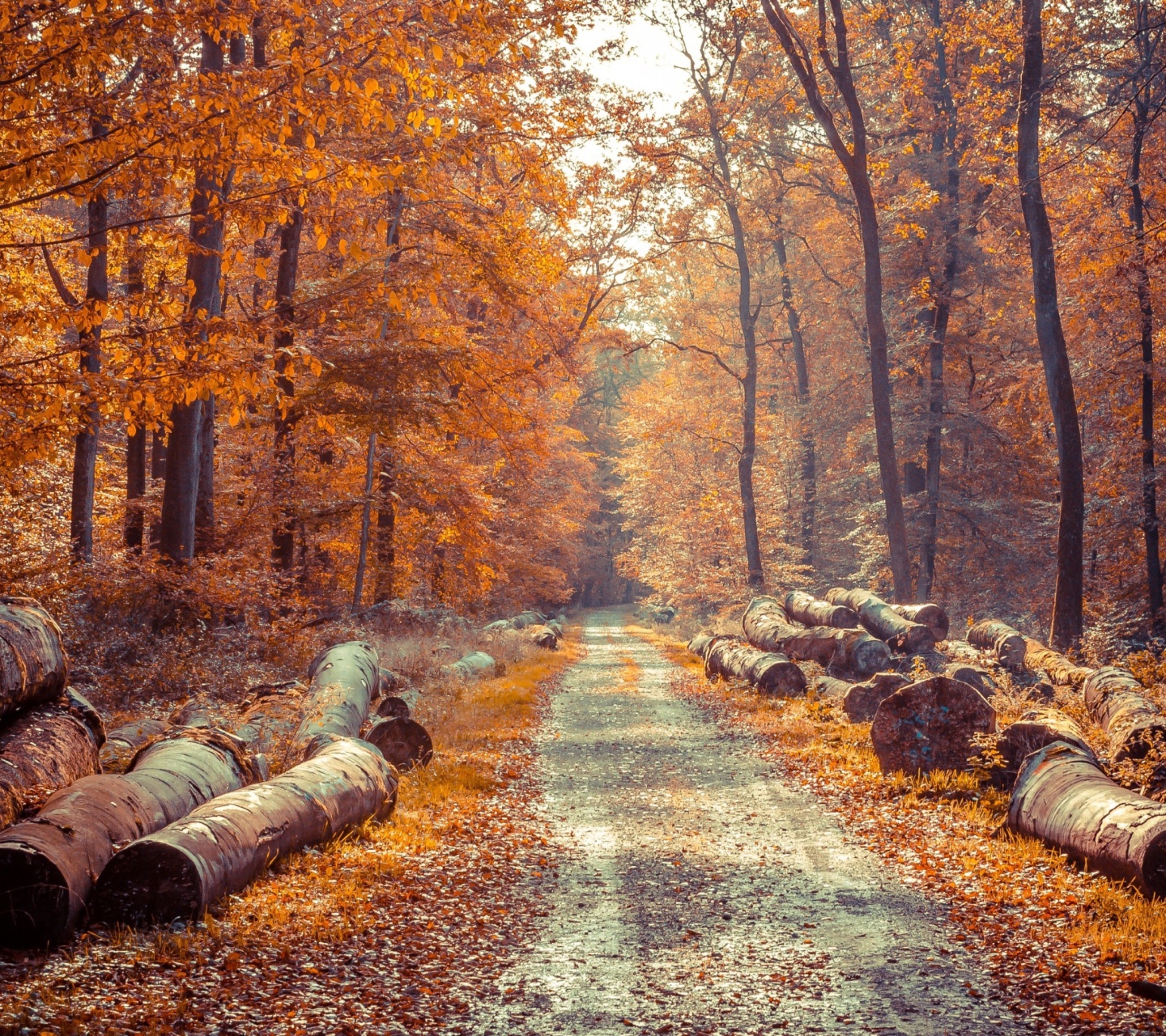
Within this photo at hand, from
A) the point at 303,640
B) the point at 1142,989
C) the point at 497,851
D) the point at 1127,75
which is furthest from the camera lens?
the point at 303,640

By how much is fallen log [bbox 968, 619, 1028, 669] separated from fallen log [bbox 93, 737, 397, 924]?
35.3 feet

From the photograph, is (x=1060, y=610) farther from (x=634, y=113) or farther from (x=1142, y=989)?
(x=634, y=113)

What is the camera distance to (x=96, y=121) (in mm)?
7898

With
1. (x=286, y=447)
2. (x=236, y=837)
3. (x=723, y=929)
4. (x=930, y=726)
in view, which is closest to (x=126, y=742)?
(x=236, y=837)

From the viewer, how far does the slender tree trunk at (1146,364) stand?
18406 mm

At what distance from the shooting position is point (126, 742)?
28.8 feet

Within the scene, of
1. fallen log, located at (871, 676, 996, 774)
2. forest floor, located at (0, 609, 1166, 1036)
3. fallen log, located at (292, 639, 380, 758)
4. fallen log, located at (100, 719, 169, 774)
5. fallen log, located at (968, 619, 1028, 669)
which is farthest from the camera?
fallen log, located at (968, 619, 1028, 669)

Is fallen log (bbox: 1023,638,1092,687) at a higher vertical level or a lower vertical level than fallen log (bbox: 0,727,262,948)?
higher

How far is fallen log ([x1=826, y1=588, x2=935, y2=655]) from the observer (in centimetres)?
1579

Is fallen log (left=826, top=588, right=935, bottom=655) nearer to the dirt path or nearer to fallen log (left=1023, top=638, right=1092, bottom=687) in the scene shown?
fallen log (left=1023, top=638, right=1092, bottom=687)

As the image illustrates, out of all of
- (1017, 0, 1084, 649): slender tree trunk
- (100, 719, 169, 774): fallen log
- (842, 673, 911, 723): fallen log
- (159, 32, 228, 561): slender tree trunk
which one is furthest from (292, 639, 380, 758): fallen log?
(1017, 0, 1084, 649): slender tree trunk

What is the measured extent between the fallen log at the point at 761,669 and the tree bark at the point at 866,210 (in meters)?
3.52

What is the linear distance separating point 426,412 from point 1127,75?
1294cm

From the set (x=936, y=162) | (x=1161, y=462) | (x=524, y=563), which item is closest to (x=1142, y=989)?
(x=1161, y=462)
